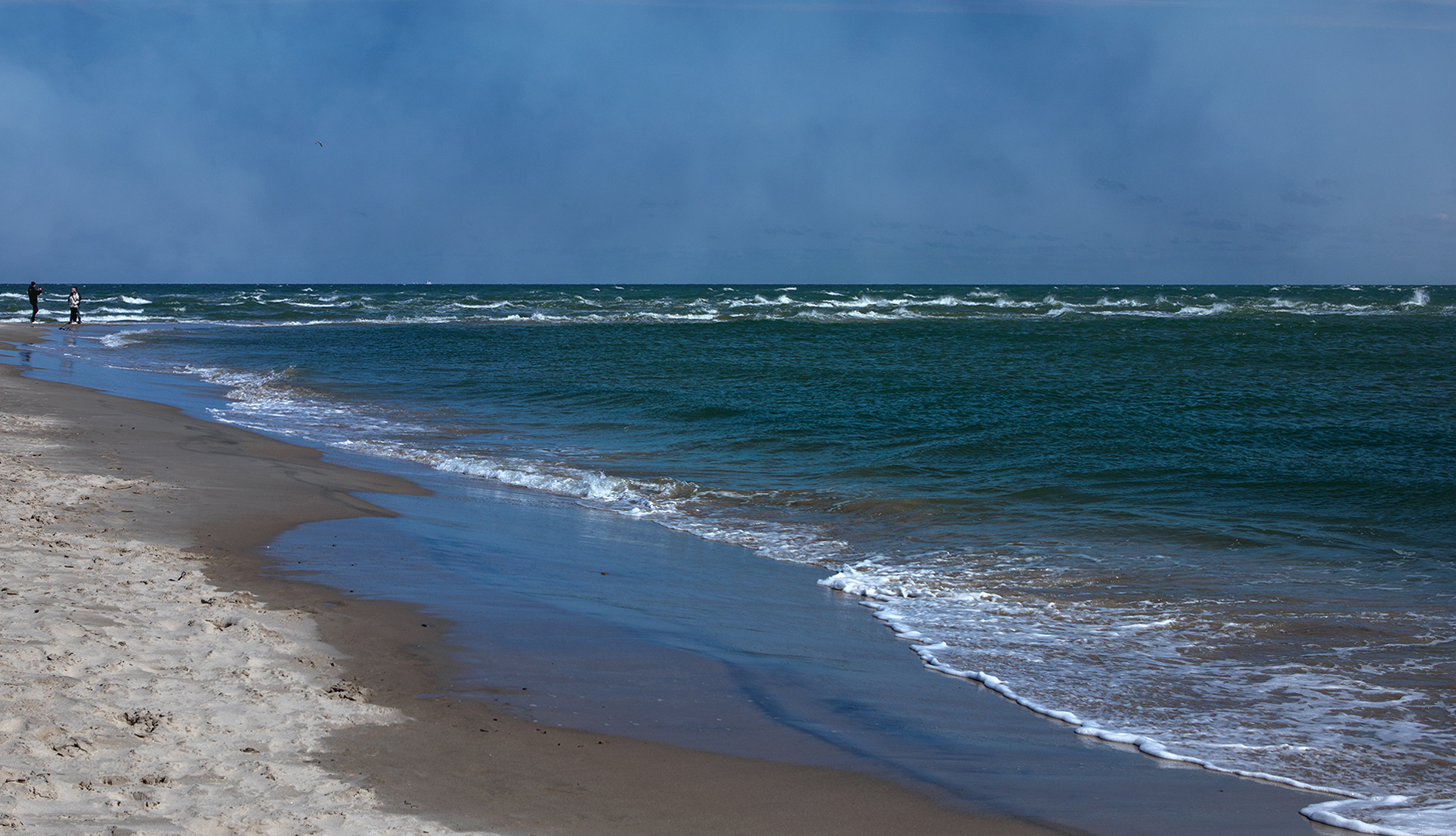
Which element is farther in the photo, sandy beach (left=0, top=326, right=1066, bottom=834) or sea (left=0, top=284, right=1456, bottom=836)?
sea (left=0, top=284, right=1456, bottom=836)

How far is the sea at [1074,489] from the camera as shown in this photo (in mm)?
4965

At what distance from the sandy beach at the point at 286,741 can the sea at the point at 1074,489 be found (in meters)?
1.96

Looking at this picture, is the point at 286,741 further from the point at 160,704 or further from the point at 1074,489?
the point at 1074,489

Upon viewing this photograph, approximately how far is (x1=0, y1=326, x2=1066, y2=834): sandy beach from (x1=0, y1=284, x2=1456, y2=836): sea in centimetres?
196

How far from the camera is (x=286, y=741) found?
3795mm

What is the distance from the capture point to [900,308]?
5844cm

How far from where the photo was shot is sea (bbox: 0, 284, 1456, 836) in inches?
195

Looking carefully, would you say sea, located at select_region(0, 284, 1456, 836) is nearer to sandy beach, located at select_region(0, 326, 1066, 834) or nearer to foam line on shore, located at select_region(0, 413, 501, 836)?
sandy beach, located at select_region(0, 326, 1066, 834)

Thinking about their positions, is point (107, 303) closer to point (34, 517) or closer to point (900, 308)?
point (900, 308)

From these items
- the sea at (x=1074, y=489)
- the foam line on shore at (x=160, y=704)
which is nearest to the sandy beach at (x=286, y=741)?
the foam line on shore at (x=160, y=704)

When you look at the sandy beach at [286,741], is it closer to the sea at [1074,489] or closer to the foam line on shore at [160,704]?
the foam line on shore at [160,704]

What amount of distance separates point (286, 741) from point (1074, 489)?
879 cm

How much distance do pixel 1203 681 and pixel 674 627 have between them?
2.90 metres


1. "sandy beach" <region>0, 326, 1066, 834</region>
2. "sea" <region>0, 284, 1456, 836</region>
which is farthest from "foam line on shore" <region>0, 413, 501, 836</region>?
"sea" <region>0, 284, 1456, 836</region>
